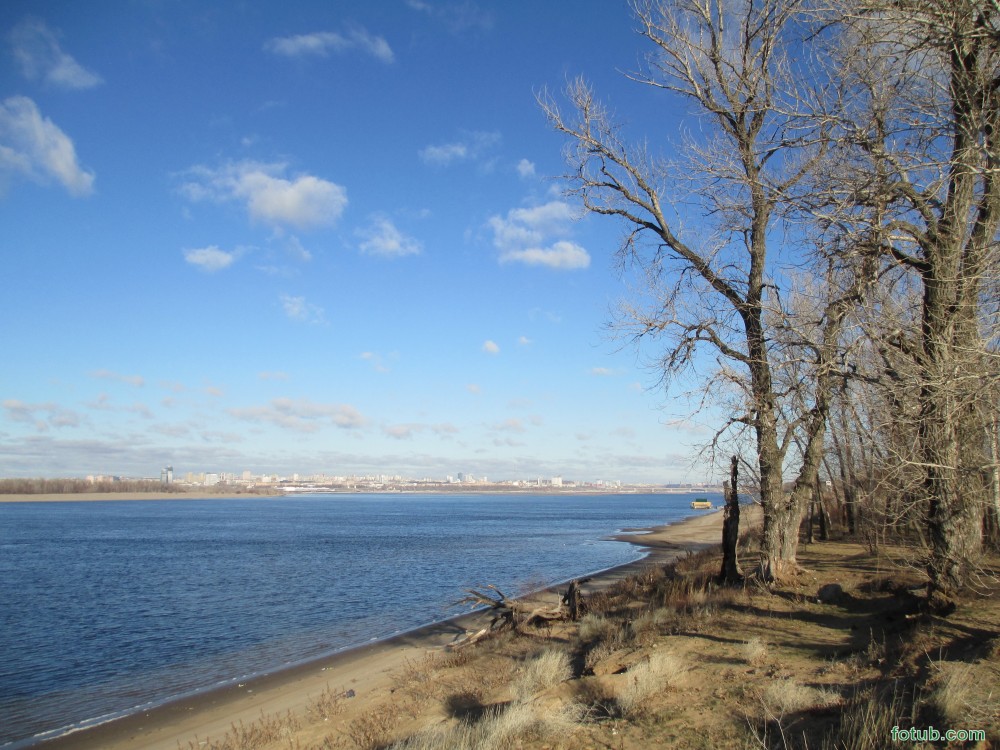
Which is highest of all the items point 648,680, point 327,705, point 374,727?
point 648,680

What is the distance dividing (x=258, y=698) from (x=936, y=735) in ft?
42.0

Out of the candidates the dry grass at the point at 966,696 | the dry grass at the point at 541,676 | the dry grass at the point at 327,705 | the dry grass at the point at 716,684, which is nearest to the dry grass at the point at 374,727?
the dry grass at the point at 716,684

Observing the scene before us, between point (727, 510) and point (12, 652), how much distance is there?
19.6m

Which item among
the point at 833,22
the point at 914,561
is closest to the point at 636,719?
the point at 914,561

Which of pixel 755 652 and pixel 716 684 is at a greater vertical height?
pixel 755 652

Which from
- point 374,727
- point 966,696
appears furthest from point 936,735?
point 374,727

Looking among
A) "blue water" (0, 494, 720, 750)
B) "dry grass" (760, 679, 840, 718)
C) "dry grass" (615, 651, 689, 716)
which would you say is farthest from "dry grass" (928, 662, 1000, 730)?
"blue water" (0, 494, 720, 750)

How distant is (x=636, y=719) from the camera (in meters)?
7.52

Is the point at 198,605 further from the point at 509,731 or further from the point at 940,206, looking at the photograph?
the point at 940,206

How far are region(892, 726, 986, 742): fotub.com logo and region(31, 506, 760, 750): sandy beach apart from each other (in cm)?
951

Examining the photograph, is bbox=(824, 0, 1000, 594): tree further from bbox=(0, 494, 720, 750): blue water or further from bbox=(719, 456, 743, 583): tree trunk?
bbox=(0, 494, 720, 750): blue water

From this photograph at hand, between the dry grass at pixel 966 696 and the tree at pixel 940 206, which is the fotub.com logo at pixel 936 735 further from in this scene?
the tree at pixel 940 206

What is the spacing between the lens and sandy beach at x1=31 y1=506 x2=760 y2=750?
39.8ft

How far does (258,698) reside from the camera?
14.1 m
